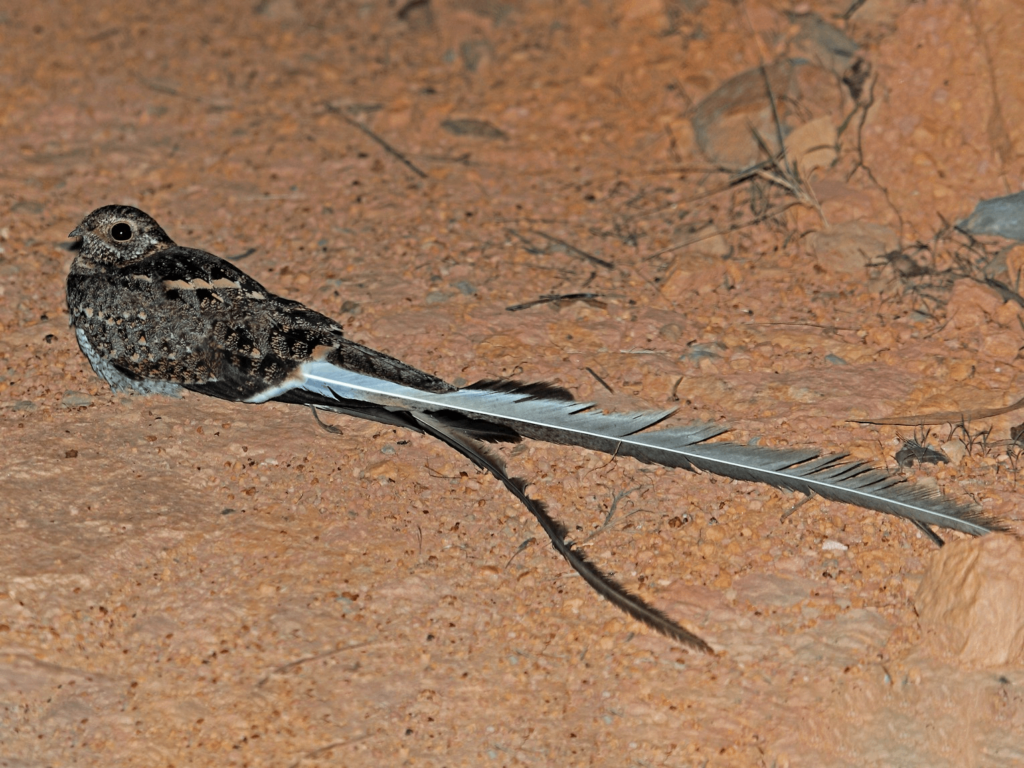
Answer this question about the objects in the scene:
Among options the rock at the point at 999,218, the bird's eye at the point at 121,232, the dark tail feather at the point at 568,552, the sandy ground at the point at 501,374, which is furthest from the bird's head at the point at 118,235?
the rock at the point at 999,218

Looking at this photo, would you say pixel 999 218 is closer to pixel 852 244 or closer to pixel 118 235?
pixel 852 244

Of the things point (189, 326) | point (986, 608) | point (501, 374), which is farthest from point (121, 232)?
point (986, 608)

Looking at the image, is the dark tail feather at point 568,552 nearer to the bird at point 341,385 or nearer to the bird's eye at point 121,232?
the bird at point 341,385

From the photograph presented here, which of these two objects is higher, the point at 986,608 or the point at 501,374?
the point at 501,374

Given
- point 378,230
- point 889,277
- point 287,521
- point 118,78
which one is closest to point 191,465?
point 287,521

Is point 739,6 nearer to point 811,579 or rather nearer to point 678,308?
point 678,308

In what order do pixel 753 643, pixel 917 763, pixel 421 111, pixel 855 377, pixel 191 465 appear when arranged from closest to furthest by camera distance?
pixel 917 763, pixel 753 643, pixel 191 465, pixel 855 377, pixel 421 111

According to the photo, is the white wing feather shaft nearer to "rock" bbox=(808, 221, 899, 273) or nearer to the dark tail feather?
the dark tail feather

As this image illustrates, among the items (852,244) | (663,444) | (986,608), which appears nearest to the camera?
(986,608)

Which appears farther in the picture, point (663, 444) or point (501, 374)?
point (501, 374)
